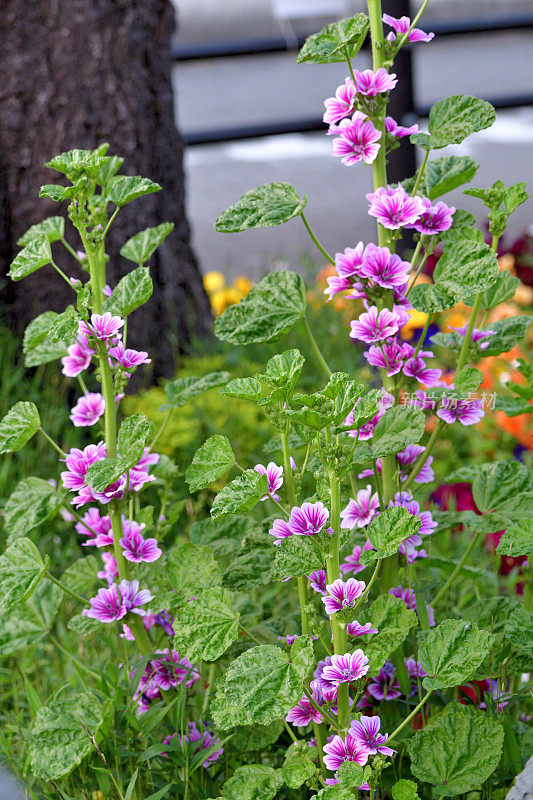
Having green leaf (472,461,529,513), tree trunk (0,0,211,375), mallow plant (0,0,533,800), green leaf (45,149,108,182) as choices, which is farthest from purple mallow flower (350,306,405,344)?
tree trunk (0,0,211,375)

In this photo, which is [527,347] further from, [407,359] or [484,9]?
[484,9]

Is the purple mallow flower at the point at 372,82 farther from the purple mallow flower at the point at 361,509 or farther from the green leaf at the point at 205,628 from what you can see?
the green leaf at the point at 205,628

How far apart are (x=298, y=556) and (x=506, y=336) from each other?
0.55 meters

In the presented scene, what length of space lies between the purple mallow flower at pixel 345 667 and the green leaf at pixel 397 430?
0.89 feet

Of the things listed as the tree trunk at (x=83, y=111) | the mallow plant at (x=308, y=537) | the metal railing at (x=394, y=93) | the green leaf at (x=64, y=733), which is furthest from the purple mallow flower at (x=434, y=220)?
the metal railing at (x=394, y=93)

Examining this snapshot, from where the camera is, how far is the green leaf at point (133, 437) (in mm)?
1230

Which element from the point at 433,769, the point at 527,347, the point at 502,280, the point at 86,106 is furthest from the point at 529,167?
the point at 433,769

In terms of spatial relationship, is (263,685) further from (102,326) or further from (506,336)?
(506,336)

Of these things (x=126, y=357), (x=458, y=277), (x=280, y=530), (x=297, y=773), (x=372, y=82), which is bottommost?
(x=297, y=773)

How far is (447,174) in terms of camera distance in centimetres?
136

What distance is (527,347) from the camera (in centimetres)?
361

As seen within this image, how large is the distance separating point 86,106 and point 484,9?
44.0ft

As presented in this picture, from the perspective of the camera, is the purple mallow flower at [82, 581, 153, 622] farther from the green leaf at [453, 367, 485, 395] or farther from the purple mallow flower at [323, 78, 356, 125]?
the purple mallow flower at [323, 78, 356, 125]

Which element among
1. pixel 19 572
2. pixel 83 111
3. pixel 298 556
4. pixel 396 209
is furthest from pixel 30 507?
pixel 83 111
